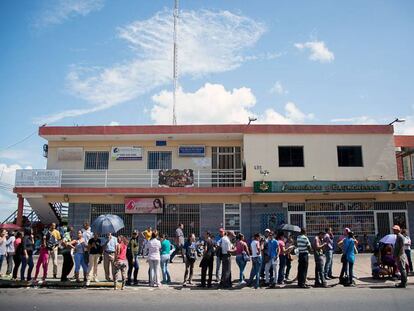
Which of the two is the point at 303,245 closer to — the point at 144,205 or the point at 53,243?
the point at 53,243

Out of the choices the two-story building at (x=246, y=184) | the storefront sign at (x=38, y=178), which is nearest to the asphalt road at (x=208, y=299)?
the two-story building at (x=246, y=184)

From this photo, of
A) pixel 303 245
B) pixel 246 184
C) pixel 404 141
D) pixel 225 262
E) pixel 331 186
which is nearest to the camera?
pixel 303 245

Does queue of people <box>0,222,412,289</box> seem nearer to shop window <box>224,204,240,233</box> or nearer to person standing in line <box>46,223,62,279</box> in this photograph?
person standing in line <box>46,223,62,279</box>

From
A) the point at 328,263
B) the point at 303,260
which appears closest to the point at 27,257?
the point at 303,260

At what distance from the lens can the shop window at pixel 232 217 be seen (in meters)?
21.2

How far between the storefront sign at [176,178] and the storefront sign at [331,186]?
3435 mm

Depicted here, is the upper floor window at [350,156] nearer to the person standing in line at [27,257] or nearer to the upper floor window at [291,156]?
the upper floor window at [291,156]

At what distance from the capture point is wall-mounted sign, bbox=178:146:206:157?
22.5m

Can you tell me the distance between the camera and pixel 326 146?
21.8 meters

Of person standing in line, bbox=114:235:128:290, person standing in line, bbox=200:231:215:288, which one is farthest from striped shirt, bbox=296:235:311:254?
person standing in line, bbox=114:235:128:290

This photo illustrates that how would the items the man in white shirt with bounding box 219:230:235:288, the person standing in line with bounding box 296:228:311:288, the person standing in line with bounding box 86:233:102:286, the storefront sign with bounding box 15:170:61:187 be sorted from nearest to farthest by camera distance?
the person standing in line with bounding box 296:228:311:288 < the man in white shirt with bounding box 219:230:235:288 < the person standing in line with bounding box 86:233:102:286 < the storefront sign with bounding box 15:170:61:187

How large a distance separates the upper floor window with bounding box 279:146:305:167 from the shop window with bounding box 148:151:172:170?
6.02 meters

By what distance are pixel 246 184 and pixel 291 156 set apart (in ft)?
9.58

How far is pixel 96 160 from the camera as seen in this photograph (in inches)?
893
